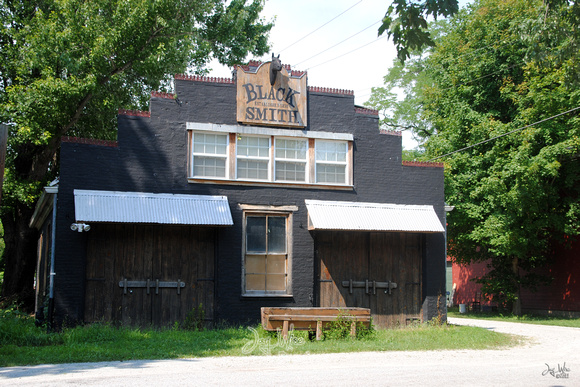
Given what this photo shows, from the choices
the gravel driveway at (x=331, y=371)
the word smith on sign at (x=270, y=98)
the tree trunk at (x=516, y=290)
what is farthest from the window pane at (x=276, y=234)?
the tree trunk at (x=516, y=290)

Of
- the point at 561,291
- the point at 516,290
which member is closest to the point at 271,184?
the point at 516,290

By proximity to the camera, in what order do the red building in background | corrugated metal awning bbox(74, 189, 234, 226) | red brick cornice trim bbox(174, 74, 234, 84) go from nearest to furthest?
corrugated metal awning bbox(74, 189, 234, 226), red brick cornice trim bbox(174, 74, 234, 84), the red building in background

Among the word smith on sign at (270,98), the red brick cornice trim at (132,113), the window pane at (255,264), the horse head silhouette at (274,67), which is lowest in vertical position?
the window pane at (255,264)

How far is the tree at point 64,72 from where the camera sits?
65.9 feet

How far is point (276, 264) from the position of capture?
54.9ft

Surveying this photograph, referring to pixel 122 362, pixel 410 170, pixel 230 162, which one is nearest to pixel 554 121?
pixel 410 170

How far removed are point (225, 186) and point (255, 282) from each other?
2.82m

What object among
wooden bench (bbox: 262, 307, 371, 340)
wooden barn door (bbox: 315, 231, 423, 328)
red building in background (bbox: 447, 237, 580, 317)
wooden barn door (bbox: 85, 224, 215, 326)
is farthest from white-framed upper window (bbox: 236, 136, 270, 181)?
red building in background (bbox: 447, 237, 580, 317)

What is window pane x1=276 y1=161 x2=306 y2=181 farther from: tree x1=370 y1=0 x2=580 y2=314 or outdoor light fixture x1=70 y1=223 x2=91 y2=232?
tree x1=370 y1=0 x2=580 y2=314

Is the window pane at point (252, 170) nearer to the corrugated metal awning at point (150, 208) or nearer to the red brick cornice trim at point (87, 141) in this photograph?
the corrugated metal awning at point (150, 208)

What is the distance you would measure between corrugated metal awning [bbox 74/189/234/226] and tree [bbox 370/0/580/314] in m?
12.8

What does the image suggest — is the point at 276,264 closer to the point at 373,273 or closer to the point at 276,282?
the point at 276,282

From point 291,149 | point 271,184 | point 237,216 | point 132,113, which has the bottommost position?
point 237,216

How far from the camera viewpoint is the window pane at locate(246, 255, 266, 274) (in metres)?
16.5
